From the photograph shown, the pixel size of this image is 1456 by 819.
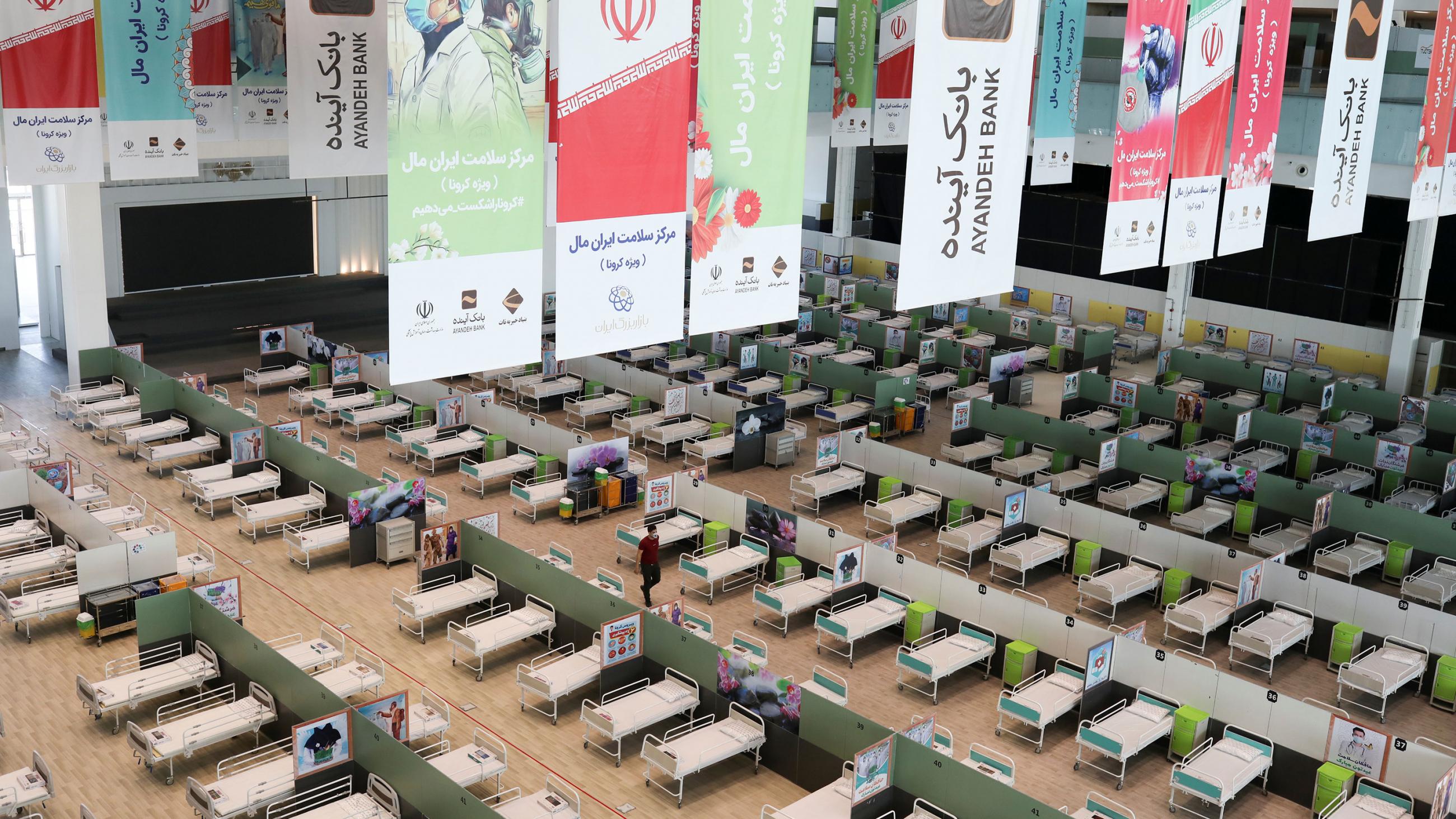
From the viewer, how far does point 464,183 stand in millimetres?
7754

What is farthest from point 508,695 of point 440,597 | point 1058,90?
point 1058,90

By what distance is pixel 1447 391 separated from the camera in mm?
23094

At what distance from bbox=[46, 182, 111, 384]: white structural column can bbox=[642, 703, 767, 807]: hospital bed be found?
46.9 ft

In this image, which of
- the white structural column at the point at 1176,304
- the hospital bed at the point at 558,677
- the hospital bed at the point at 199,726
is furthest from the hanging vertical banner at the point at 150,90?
the white structural column at the point at 1176,304

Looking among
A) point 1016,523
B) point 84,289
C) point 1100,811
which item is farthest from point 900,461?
point 84,289

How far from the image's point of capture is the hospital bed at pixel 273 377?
22.1m

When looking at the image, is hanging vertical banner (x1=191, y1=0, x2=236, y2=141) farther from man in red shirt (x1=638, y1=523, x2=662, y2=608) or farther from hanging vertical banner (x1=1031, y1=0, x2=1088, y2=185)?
hanging vertical banner (x1=1031, y1=0, x2=1088, y2=185)

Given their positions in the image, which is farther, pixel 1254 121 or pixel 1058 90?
pixel 1058 90

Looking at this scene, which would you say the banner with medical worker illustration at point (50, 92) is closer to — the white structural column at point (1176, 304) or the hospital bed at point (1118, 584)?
the hospital bed at point (1118, 584)

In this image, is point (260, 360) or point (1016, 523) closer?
point (1016, 523)

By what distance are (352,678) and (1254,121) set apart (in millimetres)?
9837

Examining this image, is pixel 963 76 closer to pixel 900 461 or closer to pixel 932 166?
pixel 932 166

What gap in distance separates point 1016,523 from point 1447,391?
1196cm

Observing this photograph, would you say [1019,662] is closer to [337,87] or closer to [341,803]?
[341,803]
